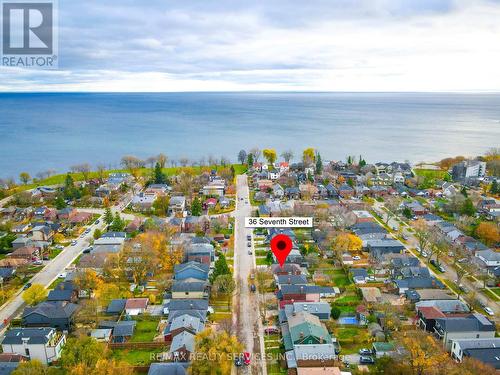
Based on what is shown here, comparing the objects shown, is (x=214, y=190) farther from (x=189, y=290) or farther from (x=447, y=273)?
(x=447, y=273)

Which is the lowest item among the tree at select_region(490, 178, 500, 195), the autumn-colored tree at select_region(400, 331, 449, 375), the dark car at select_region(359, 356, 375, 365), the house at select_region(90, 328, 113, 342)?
the house at select_region(90, 328, 113, 342)

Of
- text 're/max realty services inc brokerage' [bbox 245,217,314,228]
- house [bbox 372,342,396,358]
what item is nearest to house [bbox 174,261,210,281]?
text 're/max realty services inc brokerage' [bbox 245,217,314,228]

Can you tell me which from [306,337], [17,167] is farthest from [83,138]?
[306,337]

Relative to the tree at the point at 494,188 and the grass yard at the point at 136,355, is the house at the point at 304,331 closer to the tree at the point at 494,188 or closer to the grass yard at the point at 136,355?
the grass yard at the point at 136,355

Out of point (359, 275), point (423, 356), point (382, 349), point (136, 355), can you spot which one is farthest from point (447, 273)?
point (136, 355)

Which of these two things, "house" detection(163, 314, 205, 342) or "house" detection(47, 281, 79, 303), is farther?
"house" detection(47, 281, 79, 303)

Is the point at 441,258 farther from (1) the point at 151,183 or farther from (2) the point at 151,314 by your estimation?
(1) the point at 151,183

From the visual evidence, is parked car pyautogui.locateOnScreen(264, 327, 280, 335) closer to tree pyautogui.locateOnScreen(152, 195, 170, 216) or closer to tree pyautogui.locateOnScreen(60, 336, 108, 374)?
tree pyautogui.locateOnScreen(60, 336, 108, 374)

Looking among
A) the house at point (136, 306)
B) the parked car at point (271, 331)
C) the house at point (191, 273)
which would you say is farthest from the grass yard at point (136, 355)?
the house at point (191, 273)
